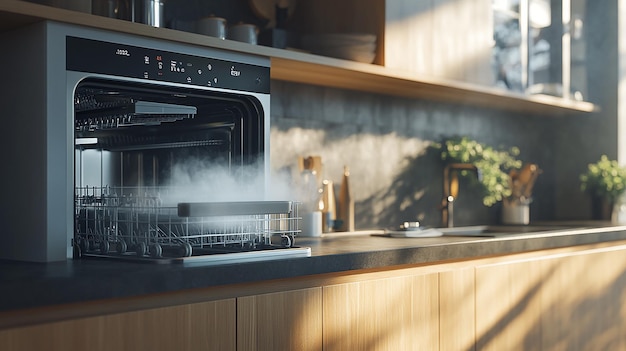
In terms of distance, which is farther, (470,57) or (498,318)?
Answer: (470,57)

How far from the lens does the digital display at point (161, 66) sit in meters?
1.80

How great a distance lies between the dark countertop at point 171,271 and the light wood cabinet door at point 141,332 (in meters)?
0.04

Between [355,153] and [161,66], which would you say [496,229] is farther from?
[161,66]

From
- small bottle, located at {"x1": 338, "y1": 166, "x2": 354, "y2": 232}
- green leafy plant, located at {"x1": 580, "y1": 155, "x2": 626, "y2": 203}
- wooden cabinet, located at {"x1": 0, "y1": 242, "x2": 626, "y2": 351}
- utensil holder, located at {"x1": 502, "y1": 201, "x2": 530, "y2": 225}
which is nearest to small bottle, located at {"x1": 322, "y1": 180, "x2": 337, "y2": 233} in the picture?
small bottle, located at {"x1": 338, "y1": 166, "x2": 354, "y2": 232}

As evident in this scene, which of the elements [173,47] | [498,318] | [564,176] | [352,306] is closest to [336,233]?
[498,318]

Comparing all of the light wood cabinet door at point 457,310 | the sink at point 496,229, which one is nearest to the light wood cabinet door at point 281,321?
the light wood cabinet door at point 457,310

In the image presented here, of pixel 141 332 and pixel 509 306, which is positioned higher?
pixel 141 332

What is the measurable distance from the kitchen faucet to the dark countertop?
0.98 meters

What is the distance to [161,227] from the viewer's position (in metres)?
2.02

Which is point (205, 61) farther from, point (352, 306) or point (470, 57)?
point (470, 57)

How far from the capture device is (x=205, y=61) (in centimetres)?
206

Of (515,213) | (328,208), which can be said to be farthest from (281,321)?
(515,213)

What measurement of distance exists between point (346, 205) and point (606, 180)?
1602mm

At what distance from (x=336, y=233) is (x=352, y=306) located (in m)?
0.94
